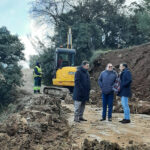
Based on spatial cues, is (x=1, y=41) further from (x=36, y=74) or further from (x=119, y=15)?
(x=119, y=15)

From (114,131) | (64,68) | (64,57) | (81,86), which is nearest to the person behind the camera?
(114,131)

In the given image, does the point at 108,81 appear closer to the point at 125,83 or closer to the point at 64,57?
the point at 125,83

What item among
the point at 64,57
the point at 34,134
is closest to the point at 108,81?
the point at 34,134

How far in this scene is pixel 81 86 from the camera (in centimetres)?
841

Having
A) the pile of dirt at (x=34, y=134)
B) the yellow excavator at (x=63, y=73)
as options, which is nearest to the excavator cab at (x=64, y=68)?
the yellow excavator at (x=63, y=73)

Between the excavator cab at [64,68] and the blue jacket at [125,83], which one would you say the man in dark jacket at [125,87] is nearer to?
the blue jacket at [125,83]

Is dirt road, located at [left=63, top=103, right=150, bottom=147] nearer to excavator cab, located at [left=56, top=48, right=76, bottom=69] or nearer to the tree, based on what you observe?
excavator cab, located at [left=56, top=48, right=76, bottom=69]

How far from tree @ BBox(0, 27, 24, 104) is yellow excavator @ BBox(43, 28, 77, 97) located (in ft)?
27.1

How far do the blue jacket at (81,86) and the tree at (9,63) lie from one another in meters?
16.2

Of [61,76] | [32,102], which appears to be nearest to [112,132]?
[32,102]

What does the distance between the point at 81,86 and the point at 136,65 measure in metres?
9.70

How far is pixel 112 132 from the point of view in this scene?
7051 millimetres

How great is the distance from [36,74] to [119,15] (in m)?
16.8

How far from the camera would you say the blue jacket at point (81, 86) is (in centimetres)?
839
